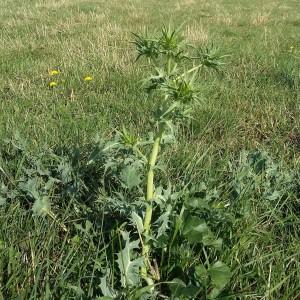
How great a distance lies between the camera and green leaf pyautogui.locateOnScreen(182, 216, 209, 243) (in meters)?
1.68

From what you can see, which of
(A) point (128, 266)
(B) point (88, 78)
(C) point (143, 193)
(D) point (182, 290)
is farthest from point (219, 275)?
(B) point (88, 78)

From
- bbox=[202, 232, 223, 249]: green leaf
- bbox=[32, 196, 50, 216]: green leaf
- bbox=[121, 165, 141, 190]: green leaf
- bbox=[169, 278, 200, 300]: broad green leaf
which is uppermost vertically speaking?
bbox=[121, 165, 141, 190]: green leaf

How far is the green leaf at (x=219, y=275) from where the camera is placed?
1556mm

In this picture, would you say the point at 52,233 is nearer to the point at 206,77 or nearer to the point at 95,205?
the point at 95,205

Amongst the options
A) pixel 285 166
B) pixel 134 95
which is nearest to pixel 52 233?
pixel 285 166

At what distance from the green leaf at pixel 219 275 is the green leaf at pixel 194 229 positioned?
0.48 feet

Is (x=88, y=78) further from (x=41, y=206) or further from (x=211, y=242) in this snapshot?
(x=211, y=242)

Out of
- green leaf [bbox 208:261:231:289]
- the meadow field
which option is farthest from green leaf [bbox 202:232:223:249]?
green leaf [bbox 208:261:231:289]

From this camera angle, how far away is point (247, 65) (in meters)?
5.16

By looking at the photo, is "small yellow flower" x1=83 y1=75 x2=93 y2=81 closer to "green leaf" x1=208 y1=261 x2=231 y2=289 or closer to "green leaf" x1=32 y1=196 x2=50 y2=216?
"green leaf" x1=32 y1=196 x2=50 y2=216

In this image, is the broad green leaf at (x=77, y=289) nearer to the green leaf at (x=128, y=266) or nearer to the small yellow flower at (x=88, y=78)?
the green leaf at (x=128, y=266)

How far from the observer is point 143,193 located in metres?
1.89

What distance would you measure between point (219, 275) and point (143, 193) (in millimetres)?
512

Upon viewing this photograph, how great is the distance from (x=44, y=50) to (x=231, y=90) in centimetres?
321
